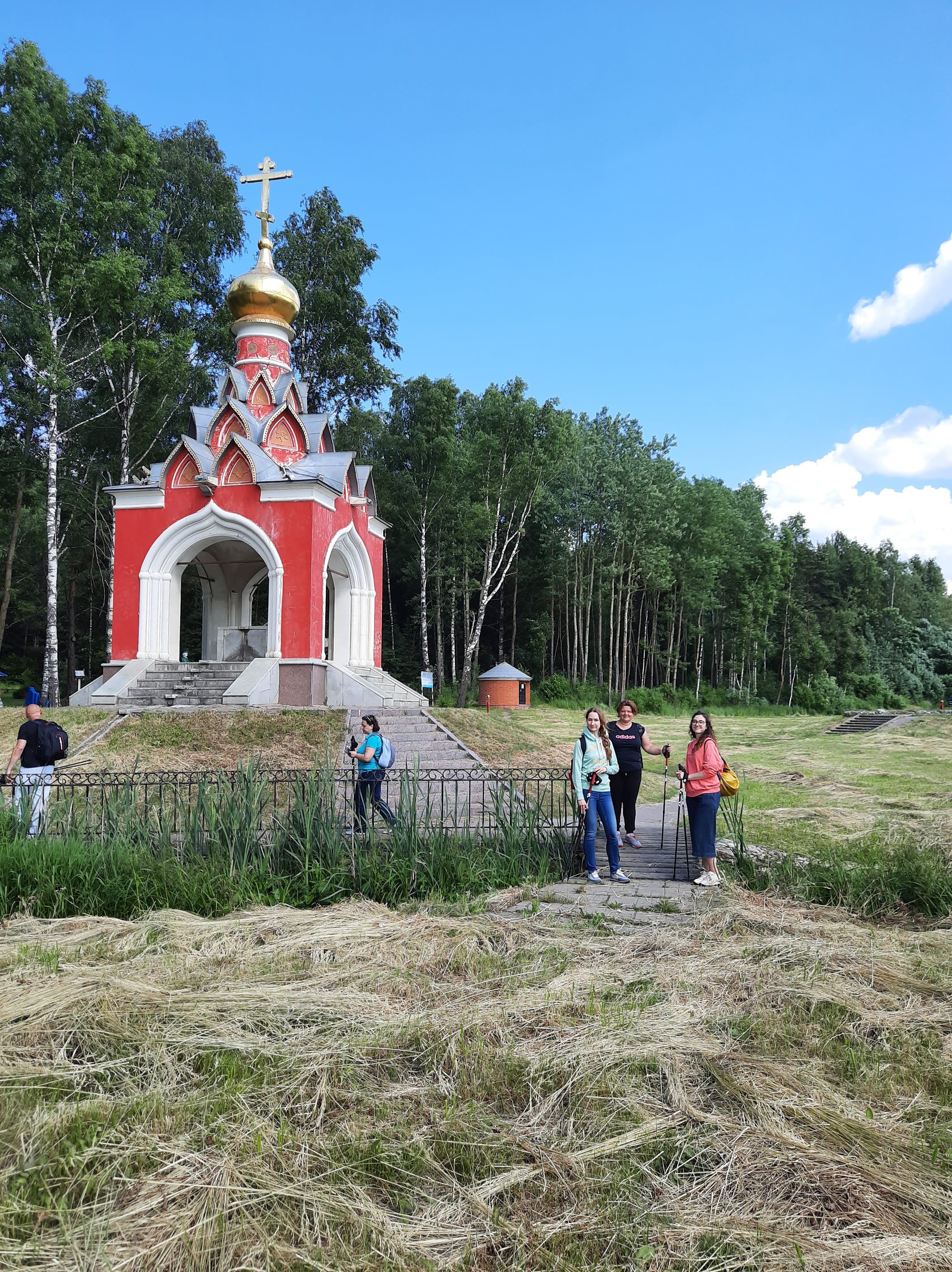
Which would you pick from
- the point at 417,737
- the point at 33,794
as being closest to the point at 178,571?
the point at 417,737

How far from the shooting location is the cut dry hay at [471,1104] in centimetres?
215

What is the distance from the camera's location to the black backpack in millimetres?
6914

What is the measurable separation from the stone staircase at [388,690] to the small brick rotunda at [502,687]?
7893mm

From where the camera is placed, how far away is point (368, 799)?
6.59 metres

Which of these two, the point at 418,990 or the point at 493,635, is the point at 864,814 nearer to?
the point at 418,990

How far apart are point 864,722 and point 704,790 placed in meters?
27.3

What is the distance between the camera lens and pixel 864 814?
9438 millimetres

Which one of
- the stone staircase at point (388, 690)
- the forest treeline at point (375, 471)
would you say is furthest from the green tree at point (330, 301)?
the stone staircase at point (388, 690)

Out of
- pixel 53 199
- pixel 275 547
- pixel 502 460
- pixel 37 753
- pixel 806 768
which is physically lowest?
pixel 806 768

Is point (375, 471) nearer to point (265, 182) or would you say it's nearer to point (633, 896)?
point (265, 182)

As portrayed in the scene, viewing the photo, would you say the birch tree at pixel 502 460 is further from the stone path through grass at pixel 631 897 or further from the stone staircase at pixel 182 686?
the stone path through grass at pixel 631 897

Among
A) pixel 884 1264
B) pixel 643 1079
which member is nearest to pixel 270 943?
pixel 643 1079

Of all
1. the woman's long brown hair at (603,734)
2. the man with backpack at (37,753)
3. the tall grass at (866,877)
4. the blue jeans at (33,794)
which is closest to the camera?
the tall grass at (866,877)

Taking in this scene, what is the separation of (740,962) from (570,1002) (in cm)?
101
